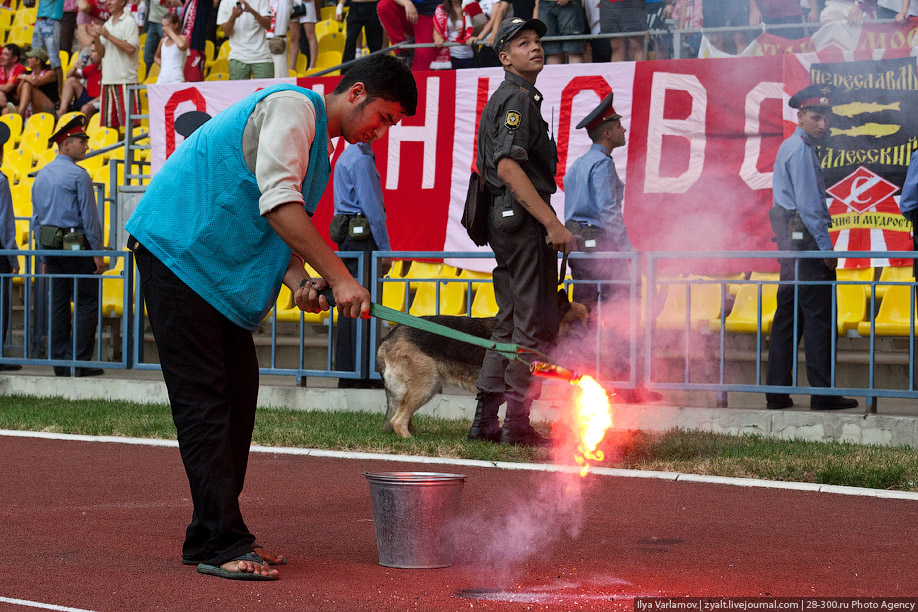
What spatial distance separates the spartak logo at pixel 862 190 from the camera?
980 cm

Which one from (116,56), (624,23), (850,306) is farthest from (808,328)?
(116,56)

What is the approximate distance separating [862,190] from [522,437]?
436 cm

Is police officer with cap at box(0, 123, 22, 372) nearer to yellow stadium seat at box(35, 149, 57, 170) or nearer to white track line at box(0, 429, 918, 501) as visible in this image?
white track line at box(0, 429, 918, 501)

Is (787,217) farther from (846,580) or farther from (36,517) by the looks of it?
(36,517)

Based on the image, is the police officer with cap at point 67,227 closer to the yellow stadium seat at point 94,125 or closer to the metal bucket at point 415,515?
the yellow stadium seat at point 94,125

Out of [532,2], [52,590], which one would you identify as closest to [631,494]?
[52,590]

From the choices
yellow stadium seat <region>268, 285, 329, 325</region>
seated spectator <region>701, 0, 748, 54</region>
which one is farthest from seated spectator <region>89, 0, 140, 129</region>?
seated spectator <region>701, 0, 748, 54</region>

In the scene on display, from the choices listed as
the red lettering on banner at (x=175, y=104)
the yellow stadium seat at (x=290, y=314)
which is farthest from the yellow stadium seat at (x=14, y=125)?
the yellow stadium seat at (x=290, y=314)

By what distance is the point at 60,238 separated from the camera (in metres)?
11.5

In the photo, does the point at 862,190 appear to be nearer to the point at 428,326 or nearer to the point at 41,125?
the point at 428,326

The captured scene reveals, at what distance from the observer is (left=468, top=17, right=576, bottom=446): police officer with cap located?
684cm

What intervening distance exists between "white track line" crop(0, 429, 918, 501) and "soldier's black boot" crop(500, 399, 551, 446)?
1.28 ft

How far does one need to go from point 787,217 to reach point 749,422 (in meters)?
1.66

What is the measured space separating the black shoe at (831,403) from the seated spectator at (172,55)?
33.7 ft
